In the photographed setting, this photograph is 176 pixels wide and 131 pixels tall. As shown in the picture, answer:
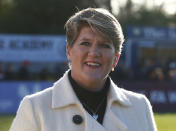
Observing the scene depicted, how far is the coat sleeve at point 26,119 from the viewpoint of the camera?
11.0ft

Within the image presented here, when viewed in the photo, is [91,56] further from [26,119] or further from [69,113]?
[26,119]

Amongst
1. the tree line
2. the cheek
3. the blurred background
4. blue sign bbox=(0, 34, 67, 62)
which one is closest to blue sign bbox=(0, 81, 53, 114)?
the blurred background

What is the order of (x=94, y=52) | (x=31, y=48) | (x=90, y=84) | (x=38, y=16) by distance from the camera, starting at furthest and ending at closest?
(x=38, y=16), (x=31, y=48), (x=90, y=84), (x=94, y=52)

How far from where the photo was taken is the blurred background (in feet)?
61.6

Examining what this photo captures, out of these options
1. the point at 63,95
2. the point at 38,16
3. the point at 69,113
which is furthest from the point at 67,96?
the point at 38,16

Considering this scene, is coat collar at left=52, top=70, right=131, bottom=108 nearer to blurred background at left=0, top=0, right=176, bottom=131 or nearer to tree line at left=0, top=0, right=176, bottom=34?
blurred background at left=0, top=0, right=176, bottom=131

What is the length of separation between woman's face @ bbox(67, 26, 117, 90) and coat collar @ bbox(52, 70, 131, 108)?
14 cm

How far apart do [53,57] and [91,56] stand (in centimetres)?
2422

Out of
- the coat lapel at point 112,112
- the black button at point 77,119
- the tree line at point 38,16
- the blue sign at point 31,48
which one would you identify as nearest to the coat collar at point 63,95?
the black button at point 77,119

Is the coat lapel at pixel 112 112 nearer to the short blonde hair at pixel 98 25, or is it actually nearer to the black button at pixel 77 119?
the black button at pixel 77 119

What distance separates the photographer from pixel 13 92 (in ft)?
60.5

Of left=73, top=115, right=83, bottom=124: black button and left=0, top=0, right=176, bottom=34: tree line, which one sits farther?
left=0, top=0, right=176, bottom=34: tree line

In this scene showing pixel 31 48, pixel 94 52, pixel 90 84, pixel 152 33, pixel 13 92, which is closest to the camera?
pixel 94 52

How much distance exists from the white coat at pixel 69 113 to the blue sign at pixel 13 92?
1465 cm
